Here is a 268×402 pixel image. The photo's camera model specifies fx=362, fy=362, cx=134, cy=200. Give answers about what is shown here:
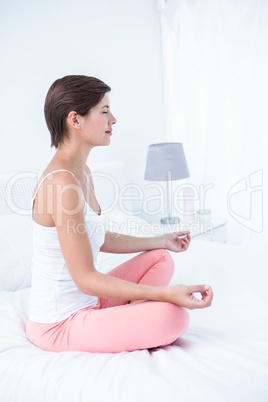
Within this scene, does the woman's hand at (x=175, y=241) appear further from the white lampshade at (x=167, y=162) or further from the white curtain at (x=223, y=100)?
the white curtain at (x=223, y=100)

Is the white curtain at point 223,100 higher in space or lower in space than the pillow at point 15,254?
higher

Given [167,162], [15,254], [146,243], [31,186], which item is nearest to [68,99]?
[146,243]

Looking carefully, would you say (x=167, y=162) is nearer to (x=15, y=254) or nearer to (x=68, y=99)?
(x=15, y=254)

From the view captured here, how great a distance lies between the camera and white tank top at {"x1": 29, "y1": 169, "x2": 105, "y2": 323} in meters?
1.06

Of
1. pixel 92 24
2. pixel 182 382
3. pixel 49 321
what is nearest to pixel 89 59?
pixel 92 24

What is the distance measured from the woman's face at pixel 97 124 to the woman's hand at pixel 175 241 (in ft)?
1.46

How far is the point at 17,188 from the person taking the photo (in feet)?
6.19

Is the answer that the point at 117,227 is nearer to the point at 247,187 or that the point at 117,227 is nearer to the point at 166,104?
the point at 247,187

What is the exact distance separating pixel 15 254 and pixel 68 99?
0.78 metres

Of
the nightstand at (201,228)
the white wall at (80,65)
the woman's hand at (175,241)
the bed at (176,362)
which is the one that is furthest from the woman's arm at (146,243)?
the white wall at (80,65)

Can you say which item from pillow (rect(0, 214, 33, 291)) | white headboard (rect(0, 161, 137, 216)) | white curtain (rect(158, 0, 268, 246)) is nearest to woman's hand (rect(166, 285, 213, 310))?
pillow (rect(0, 214, 33, 291))

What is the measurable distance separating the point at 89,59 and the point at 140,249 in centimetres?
149

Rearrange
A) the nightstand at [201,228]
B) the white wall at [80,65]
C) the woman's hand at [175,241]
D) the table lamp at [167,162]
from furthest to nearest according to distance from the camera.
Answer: the table lamp at [167,162]
the nightstand at [201,228]
the white wall at [80,65]
the woman's hand at [175,241]

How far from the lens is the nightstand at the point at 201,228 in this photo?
2.20m
